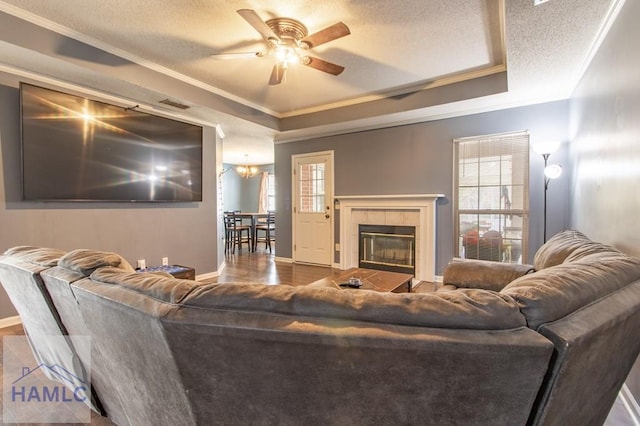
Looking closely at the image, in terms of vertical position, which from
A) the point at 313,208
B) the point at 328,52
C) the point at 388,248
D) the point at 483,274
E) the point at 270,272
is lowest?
the point at 270,272

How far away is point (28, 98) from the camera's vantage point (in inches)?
107

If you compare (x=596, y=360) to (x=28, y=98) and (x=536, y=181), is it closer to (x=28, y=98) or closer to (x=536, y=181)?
(x=536, y=181)

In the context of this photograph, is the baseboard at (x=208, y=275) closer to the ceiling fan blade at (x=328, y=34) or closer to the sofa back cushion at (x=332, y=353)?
the ceiling fan blade at (x=328, y=34)

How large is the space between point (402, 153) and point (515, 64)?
6.63ft

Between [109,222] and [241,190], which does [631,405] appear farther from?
[241,190]

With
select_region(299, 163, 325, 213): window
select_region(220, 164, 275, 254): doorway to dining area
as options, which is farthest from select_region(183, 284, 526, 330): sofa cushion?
select_region(220, 164, 275, 254): doorway to dining area

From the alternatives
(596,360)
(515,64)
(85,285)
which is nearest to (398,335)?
(596,360)

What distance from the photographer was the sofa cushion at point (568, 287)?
2.53 feet

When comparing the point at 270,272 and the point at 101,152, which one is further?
the point at 270,272

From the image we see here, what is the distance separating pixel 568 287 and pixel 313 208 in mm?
4780

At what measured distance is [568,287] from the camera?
2.89 ft

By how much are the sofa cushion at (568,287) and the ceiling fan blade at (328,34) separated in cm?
201

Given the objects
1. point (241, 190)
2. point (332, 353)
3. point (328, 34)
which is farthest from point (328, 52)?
point (241, 190)

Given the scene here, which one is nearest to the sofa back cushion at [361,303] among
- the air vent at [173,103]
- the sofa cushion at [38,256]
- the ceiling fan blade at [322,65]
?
the sofa cushion at [38,256]
